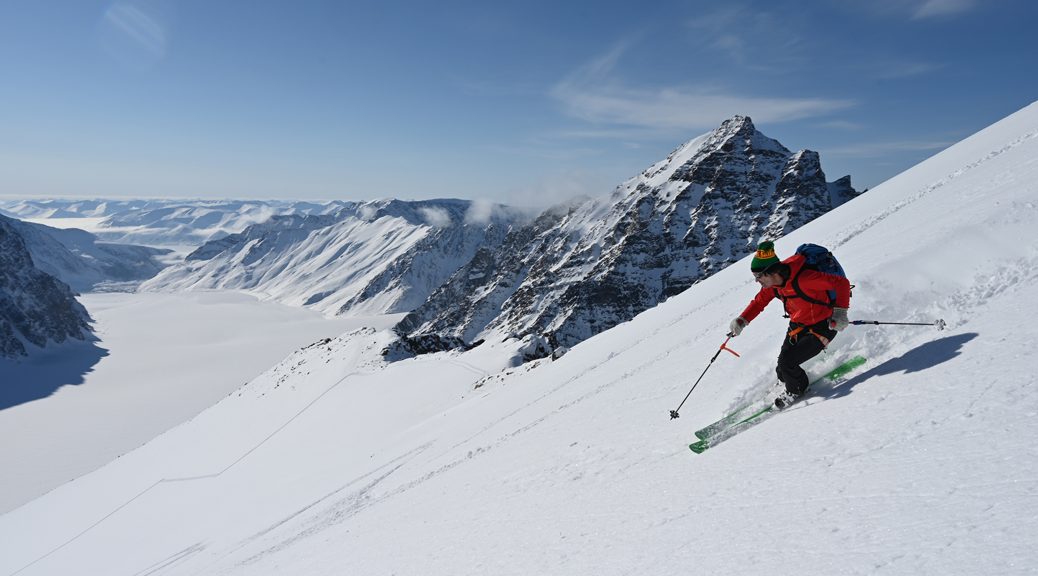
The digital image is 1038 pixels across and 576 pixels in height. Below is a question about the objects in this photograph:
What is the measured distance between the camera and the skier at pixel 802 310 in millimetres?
6320

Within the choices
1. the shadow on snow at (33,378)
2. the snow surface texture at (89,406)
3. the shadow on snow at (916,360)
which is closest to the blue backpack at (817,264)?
the shadow on snow at (916,360)

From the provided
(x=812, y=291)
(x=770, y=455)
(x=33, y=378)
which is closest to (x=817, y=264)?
(x=812, y=291)

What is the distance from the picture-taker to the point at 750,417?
251 inches

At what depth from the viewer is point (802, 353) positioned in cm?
635

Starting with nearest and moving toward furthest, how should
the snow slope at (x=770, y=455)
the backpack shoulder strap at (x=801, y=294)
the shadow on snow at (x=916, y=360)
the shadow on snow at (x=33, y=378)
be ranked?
the snow slope at (x=770, y=455), the shadow on snow at (x=916, y=360), the backpack shoulder strap at (x=801, y=294), the shadow on snow at (x=33, y=378)

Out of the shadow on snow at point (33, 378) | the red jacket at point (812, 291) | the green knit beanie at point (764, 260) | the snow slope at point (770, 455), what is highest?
the shadow on snow at point (33, 378)

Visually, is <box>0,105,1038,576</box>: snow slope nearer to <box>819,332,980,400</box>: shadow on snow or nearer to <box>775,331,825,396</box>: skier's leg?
<box>819,332,980,400</box>: shadow on snow

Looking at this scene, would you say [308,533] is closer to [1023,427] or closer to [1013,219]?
[1023,427]

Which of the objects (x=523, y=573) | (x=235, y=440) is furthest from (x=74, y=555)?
(x=523, y=573)

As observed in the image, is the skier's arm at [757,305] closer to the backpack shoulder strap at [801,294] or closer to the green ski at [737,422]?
the backpack shoulder strap at [801,294]

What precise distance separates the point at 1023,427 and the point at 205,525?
29.6m

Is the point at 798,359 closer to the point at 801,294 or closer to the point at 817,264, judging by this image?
the point at 801,294

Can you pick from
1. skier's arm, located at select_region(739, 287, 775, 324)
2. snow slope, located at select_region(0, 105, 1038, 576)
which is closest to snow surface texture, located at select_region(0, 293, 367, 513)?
snow slope, located at select_region(0, 105, 1038, 576)

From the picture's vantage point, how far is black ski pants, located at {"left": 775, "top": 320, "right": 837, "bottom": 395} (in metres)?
6.33
